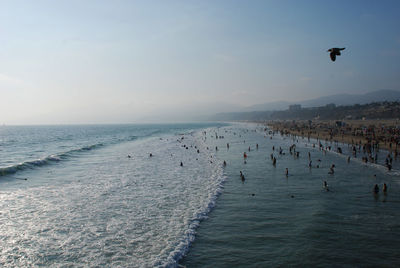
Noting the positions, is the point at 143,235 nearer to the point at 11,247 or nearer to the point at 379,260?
the point at 11,247

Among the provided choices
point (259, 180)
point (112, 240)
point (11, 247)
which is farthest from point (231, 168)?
point (11, 247)

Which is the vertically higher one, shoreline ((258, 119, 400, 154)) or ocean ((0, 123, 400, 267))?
shoreline ((258, 119, 400, 154))

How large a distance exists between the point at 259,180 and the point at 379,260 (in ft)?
43.9

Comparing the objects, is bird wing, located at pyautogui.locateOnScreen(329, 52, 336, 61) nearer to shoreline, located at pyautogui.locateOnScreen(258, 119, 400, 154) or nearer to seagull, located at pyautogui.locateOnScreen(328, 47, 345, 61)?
seagull, located at pyautogui.locateOnScreen(328, 47, 345, 61)

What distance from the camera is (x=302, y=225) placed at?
12.8 meters

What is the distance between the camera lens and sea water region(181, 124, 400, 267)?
32.5ft

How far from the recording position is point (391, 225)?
41.2ft

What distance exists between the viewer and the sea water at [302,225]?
990 centimetres

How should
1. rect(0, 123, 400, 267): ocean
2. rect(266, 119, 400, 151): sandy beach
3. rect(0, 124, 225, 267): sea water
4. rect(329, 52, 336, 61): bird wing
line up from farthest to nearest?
rect(266, 119, 400, 151): sandy beach
rect(329, 52, 336, 61): bird wing
rect(0, 124, 225, 267): sea water
rect(0, 123, 400, 267): ocean

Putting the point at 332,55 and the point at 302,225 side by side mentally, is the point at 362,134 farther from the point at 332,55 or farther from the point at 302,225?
the point at 332,55

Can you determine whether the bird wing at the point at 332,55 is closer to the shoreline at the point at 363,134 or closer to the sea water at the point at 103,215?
the sea water at the point at 103,215

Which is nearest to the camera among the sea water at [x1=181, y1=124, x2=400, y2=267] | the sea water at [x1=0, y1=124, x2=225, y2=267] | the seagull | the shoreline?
the sea water at [x1=181, y1=124, x2=400, y2=267]

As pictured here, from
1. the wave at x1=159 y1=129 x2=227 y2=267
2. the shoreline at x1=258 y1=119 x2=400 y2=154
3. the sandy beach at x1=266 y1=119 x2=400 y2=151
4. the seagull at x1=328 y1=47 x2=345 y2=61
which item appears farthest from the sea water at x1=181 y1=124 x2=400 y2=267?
the sandy beach at x1=266 y1=119 x2=400 y2=151

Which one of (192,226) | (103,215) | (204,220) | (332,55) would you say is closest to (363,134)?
(332,55)
